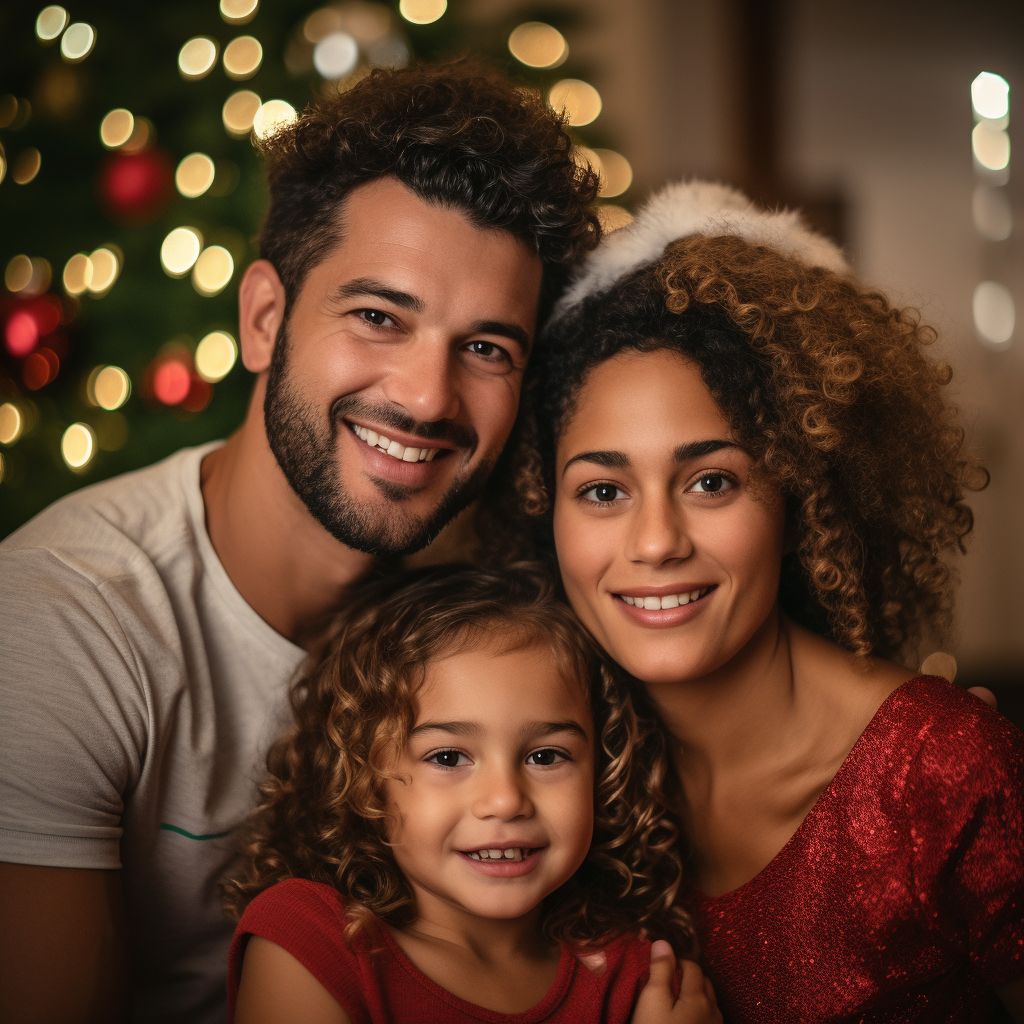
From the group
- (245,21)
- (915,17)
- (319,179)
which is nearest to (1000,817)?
(319,179)

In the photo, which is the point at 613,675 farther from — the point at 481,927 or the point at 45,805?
the point at 45,805

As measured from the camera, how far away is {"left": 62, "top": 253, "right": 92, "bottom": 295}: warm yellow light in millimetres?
2750

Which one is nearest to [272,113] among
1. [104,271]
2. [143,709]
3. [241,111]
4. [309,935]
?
[241,111]

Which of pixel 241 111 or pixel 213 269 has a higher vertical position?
pixel 241 111

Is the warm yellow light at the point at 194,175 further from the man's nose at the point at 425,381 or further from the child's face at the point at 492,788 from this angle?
the child's face at the point at 492,788

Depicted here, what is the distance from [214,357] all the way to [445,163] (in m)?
1.19

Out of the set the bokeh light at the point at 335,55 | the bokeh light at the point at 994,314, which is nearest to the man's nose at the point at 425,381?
the bokeh light at the point at 335,55

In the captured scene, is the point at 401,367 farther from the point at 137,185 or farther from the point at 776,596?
the point at 137,185

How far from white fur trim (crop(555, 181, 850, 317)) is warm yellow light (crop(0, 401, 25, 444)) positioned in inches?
69.7

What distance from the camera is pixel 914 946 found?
1.53 metres

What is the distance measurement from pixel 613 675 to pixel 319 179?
43.6 inches

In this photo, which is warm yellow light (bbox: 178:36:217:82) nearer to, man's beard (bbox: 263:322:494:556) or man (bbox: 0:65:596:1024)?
man (bbox: 0:65:596:1024)

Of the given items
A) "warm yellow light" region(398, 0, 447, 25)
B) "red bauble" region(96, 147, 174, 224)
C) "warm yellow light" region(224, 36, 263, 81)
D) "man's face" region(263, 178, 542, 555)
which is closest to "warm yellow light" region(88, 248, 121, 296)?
"red bauble" region(96, 147, 174, 224)

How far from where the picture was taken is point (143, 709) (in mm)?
1599
